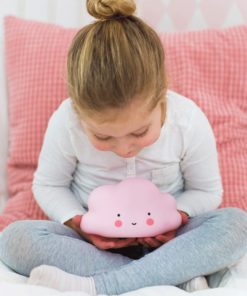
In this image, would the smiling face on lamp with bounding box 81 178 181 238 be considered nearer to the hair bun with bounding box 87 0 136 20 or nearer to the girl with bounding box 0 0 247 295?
the girl with bounding box 0 0 247 295

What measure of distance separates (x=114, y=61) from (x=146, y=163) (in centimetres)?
30

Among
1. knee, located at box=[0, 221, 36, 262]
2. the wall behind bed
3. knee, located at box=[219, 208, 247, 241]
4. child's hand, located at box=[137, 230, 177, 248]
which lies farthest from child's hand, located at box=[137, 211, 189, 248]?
the wall behind bed

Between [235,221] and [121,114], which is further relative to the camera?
[235,221]

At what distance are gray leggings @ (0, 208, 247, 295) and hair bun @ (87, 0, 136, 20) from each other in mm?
394

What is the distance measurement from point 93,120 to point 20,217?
0.42 m

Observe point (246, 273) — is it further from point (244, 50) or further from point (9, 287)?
point (244, 50)

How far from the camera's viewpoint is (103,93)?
0.89 metres

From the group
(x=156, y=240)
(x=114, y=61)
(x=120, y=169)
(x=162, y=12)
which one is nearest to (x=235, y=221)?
(x=156, y=240)

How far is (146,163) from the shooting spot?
112cm

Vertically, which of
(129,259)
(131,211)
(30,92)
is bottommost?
(129,259)

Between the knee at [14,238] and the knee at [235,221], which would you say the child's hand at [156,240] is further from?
the knee at [14,238]

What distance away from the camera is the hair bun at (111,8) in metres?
0.93

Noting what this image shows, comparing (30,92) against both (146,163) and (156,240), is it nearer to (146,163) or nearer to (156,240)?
(146,163)

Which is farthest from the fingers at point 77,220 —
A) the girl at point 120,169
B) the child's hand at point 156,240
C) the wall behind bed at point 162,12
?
the wall behind bed at point 162,12
